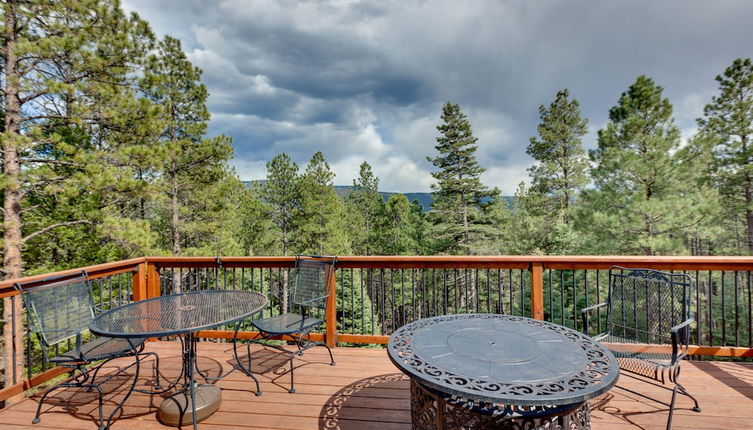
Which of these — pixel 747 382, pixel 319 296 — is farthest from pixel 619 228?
pixel 319 296

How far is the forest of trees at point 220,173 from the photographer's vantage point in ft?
22.6

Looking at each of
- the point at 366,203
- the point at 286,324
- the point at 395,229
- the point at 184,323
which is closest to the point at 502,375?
the point at 184,323

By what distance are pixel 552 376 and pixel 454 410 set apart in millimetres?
443

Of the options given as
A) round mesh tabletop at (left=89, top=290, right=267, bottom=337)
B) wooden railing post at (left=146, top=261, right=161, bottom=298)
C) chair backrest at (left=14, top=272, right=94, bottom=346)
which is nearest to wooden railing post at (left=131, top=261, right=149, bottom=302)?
wooden railing post at (left=146, top=261, right=161, bottom=298)

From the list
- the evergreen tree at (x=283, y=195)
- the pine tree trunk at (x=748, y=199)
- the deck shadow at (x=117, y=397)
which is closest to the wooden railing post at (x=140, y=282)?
the deck shadow at (x=117, y=397)

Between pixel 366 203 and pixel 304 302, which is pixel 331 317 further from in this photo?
pixel 366 203

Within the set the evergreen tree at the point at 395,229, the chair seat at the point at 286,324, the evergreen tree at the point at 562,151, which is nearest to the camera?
the chair seat at the point at 286,324

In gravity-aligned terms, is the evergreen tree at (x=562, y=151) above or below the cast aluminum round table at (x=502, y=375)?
above

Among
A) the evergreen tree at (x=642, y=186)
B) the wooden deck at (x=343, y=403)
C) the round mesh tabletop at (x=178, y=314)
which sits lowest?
the wooden deck at (x=343, y=403)

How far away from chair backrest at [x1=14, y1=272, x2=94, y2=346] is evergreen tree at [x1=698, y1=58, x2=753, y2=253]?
16.5 metres

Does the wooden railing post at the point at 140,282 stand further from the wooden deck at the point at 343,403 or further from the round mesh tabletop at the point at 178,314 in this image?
the round mesh tabletop at the point at 178,314

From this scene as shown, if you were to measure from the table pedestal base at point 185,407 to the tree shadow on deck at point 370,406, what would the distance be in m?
0.77

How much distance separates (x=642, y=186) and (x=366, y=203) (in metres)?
19.3

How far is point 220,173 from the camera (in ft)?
40.6
